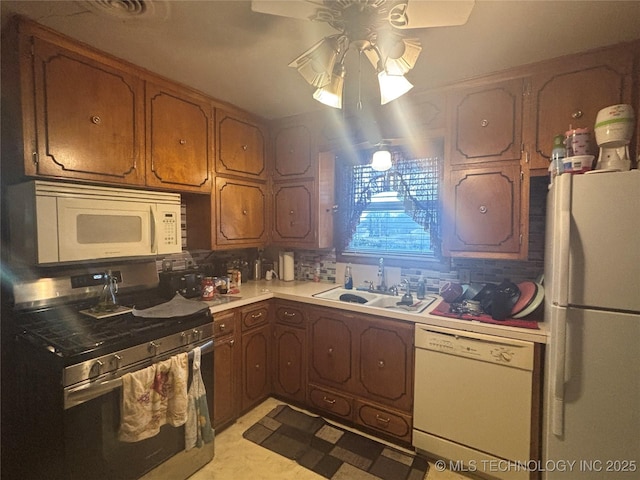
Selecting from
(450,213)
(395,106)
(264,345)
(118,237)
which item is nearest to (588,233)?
(450,213)

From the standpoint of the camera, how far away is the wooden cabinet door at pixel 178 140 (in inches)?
74.2

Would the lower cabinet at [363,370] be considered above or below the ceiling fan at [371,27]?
below

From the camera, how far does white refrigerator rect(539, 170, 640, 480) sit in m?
1.22

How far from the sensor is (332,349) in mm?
2160

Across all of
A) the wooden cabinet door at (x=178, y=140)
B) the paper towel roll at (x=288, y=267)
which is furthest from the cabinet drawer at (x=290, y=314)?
the wooden cabinet door at (x=178, y=140)

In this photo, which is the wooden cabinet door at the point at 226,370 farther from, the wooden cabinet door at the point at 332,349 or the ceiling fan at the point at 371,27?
the ceiling fan at the point at 371,27

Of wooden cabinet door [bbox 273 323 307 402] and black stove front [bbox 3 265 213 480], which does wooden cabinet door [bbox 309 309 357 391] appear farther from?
black stove front [bbox 3 265 213 480]

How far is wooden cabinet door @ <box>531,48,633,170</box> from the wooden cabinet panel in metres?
2.06

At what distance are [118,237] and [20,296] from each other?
51cm

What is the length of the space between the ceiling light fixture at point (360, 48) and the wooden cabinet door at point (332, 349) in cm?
136

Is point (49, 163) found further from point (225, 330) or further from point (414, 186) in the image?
point (414, 186)

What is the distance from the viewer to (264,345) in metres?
2.38

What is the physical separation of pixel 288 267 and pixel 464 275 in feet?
4.71

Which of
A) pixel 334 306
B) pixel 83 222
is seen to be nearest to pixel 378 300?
pixel 334 306
